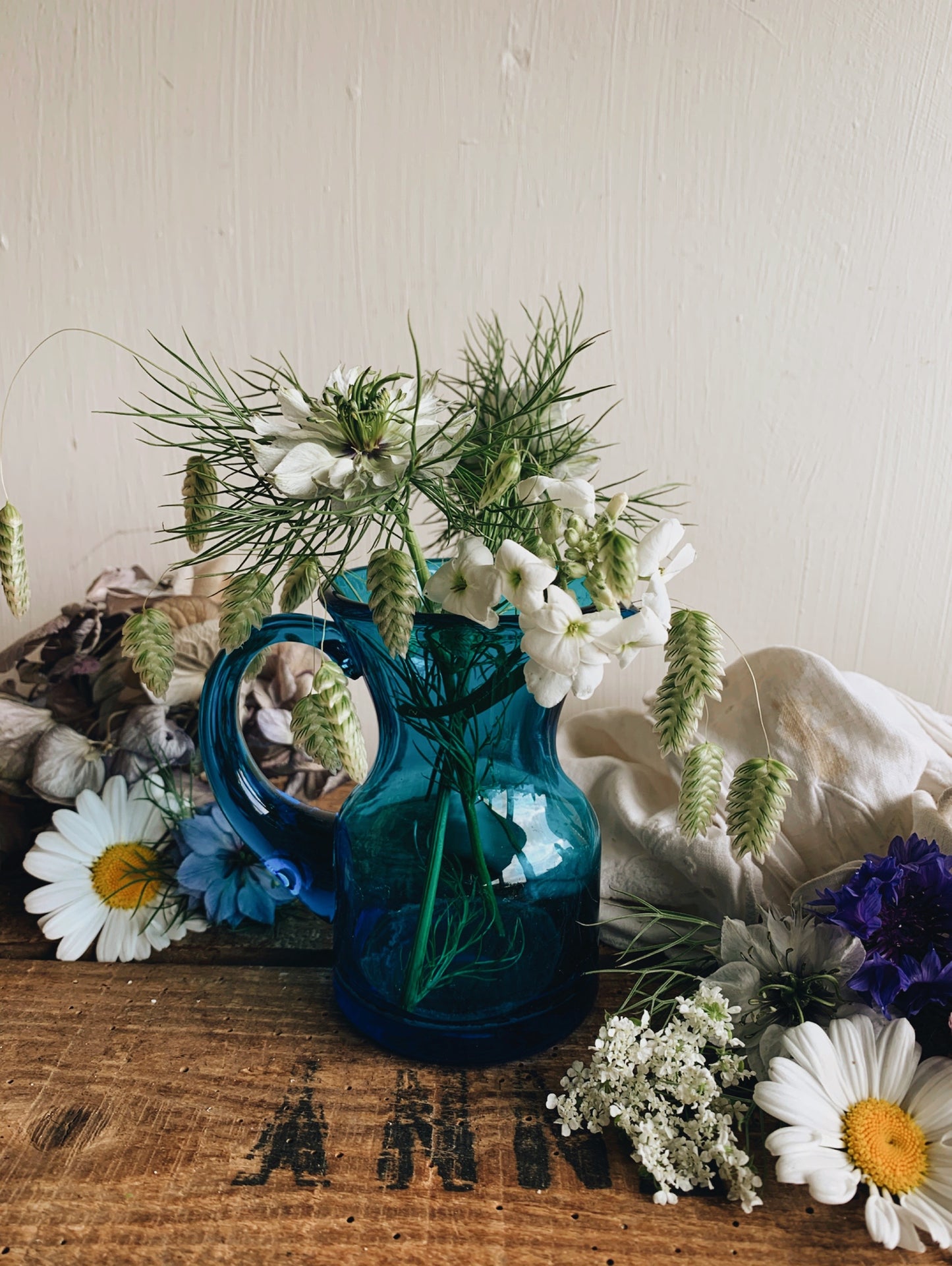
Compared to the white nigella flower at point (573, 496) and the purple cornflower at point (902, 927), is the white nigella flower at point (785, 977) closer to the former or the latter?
the purple cornflower at point (902, 927)

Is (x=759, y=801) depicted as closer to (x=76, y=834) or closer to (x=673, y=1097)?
(x=673, y=1097)

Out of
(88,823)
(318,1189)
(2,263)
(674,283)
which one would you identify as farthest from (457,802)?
(2,263)

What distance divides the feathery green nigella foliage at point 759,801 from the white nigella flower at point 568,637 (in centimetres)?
9

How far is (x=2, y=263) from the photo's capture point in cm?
78

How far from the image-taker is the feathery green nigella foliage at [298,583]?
0.44 meters

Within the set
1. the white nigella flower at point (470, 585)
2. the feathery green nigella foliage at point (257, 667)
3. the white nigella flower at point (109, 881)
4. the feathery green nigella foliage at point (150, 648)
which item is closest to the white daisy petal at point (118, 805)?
the white nigella flower at point (109, 881)

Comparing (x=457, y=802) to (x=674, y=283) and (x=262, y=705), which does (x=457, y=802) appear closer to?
(x=262, y=705)

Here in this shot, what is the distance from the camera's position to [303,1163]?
0.43 m

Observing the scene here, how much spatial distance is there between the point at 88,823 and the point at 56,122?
1.82 feet

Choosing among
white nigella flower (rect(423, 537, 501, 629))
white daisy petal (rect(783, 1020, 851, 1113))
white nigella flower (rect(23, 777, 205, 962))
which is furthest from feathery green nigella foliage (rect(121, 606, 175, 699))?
white daisy petal (rect(783, 1020, 851, 1113))

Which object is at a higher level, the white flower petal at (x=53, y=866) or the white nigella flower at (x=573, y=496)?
the white nigella flower at (x=573, y=496)

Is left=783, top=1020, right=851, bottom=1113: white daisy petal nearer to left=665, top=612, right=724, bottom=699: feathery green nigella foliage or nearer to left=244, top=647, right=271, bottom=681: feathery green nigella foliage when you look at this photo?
left=665, top=612, right=724, bottom=699: feathery green nigella foliage

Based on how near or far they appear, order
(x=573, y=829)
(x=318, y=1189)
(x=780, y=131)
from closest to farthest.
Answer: (x=318, y=1189) → (x=573, y=829) → (x=780, y=131)

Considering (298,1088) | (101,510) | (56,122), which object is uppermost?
(56,122)
